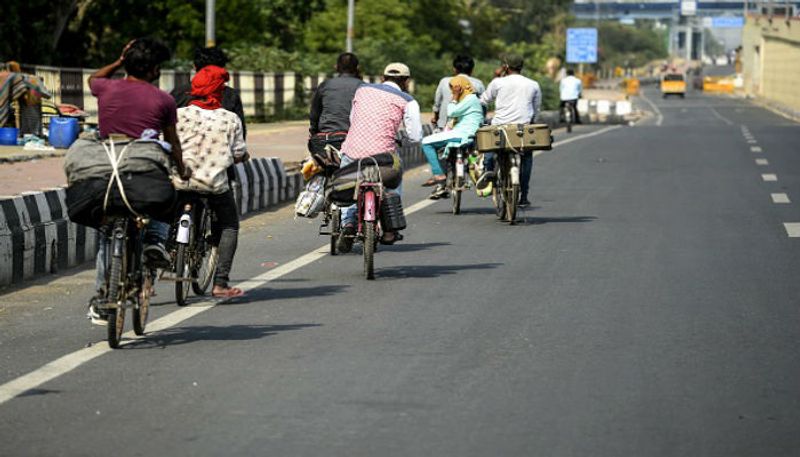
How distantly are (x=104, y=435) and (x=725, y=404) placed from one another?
2839 mm

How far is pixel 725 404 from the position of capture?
788 cm

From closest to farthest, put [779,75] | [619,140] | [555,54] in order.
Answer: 1. [619,140]
2. [779,75]
3. [555,54]

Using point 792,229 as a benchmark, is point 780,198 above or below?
below

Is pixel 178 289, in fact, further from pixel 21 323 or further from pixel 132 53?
pixel 132 53

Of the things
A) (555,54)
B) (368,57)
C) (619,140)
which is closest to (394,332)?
(619,140)

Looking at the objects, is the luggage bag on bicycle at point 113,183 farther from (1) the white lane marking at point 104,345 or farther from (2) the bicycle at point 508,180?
(2) the bicycle at point 508,180

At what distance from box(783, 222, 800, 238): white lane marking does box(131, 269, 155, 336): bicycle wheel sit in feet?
29.2

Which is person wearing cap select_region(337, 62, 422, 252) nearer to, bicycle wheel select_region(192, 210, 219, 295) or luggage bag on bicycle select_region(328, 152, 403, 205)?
luggage bag on bicycle select_region(328, 152, 403, 205)

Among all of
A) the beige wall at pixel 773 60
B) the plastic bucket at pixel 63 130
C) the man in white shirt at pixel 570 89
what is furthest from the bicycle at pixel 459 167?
the beige wall at pixel 773 60

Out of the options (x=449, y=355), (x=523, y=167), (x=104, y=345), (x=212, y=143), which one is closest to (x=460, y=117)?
(x=523, y=167)

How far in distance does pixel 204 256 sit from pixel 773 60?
10149 cm

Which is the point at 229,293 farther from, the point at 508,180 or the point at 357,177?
the point at 508,180

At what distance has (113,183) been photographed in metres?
9.23

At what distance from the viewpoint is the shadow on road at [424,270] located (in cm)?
1341
